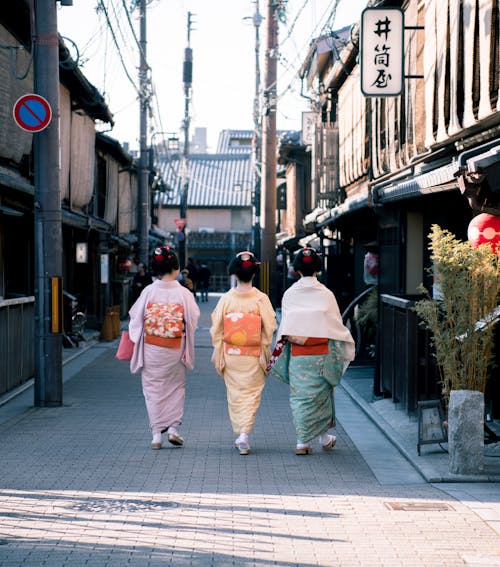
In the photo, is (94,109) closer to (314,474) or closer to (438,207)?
(438,207)

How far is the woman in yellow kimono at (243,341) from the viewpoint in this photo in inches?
388

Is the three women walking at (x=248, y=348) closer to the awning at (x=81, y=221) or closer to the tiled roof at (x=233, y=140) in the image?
the awning at (x=81, y=221)

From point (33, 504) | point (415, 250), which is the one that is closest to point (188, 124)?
point (415, 250)

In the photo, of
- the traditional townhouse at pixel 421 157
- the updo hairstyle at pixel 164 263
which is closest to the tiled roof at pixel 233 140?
the traditional townhouse at pixel 421 157

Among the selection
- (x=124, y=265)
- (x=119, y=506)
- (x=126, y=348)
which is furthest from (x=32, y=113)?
(x=124, y=265)

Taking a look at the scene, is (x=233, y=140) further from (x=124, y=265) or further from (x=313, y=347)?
(x=313, y=347)

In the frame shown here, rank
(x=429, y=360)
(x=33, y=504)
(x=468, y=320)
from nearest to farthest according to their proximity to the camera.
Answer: (x=33, y=504) → (x=468, y=320) → (x=429, y=360)

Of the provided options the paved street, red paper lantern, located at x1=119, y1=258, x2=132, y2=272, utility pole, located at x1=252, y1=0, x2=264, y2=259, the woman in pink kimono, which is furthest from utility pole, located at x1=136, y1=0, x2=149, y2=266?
the woman in pink kimono

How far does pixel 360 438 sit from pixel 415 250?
13.3 feet

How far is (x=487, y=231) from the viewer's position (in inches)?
363

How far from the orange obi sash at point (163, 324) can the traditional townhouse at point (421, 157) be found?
2.60 meters

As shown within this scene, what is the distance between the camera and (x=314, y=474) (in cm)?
868

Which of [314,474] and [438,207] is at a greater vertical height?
[438,207]

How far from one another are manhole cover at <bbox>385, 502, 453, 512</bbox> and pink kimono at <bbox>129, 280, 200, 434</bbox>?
330 centimetres
